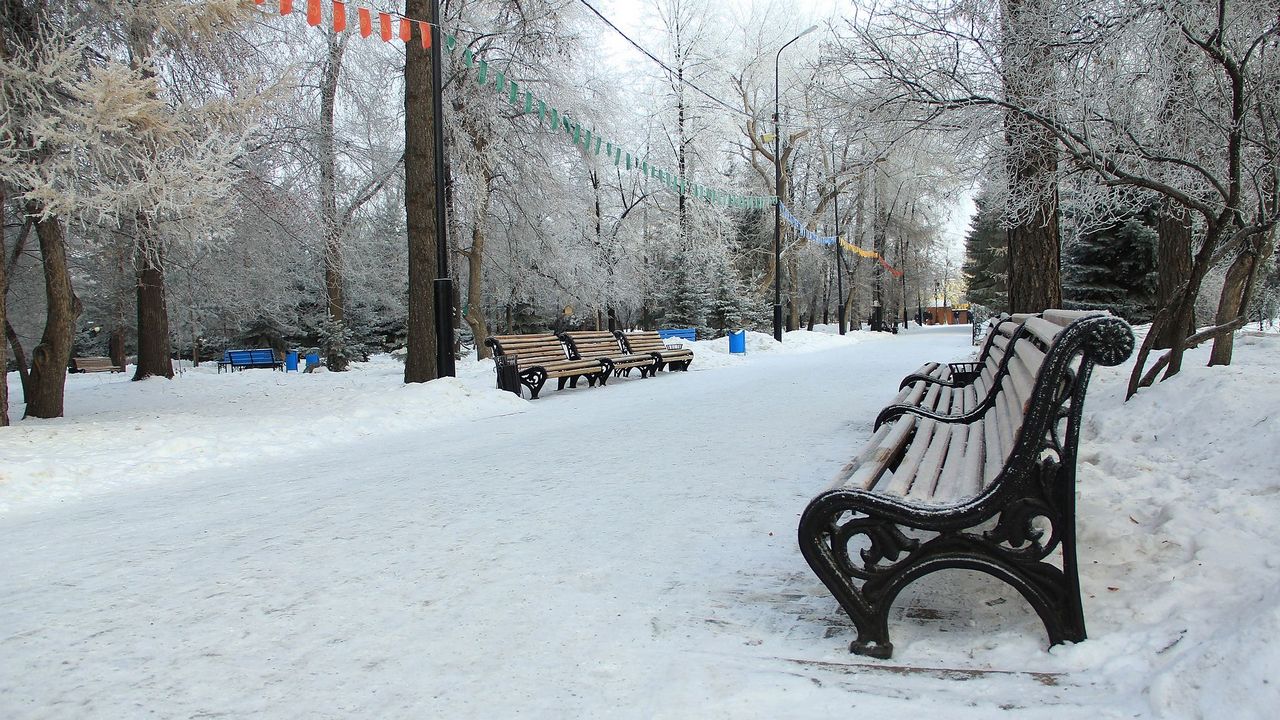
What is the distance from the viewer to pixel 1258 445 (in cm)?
384

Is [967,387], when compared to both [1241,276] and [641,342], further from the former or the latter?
[641,342]

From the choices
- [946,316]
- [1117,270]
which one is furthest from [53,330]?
[946,316]

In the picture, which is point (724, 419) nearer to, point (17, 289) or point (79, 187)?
point (79, 187)

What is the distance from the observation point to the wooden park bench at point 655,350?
14.8 m

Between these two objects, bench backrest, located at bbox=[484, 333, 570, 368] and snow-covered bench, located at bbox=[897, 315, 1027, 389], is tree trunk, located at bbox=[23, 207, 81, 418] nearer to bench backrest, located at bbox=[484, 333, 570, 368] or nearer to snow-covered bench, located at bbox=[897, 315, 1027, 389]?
bench backrest, located at bbox=[484, 333, 570, 368]

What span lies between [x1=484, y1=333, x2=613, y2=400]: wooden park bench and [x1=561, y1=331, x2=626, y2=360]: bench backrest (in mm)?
474

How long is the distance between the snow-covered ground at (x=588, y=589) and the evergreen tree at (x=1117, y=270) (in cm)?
1674

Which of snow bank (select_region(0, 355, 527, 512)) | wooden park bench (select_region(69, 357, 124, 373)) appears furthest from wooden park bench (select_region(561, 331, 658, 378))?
wooden park bench (select_region(69, 357, 124, 373))

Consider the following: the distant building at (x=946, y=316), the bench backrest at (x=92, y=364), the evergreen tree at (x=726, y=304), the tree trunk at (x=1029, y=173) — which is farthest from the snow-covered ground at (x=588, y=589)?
the distant building at (x=946, y=316)

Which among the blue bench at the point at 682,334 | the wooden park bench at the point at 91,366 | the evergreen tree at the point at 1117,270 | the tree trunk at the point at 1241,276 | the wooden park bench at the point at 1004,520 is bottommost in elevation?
the wooden park bench at the point at 91,366

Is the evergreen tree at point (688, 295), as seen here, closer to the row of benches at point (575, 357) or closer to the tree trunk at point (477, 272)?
the tree trunk at point (477, 272)

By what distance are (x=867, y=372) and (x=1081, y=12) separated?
27.7ft

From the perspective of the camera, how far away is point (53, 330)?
8758 millimetres

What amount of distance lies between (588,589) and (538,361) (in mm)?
8406
